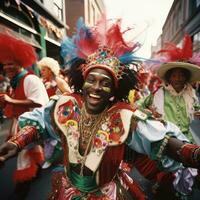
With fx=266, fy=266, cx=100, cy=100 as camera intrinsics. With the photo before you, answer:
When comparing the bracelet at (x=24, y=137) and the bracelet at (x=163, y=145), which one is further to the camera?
the bracelet at (x=24, y=137)

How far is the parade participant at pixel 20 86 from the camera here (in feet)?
10.9

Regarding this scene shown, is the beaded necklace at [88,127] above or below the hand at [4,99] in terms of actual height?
below

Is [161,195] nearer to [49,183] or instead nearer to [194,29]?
[49,183]

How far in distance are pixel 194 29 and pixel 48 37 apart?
11.8 metres

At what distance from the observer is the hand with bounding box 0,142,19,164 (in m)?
1.58

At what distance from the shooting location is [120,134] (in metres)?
1.73

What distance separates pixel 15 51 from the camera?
3346 millimetres

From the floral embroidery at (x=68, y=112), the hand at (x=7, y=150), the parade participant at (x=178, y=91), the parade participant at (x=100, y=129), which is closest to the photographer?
the hand at (x=7, y=150)

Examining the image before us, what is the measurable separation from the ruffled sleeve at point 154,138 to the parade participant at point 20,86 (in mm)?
1998

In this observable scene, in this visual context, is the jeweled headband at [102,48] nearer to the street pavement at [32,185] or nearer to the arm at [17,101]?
the arm at [17,101]

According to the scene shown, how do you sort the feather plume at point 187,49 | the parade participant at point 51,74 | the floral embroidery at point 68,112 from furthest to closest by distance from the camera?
the parade participant at point 51,74
the feather plume at point 187,49
the floral embroidery at point 68,112

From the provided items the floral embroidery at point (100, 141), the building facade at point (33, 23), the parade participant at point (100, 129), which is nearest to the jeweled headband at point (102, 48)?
the parade participant at point (100, 129)

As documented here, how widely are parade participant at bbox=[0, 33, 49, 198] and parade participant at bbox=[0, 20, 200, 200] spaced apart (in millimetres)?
1507

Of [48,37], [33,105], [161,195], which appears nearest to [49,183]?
[33,105]
